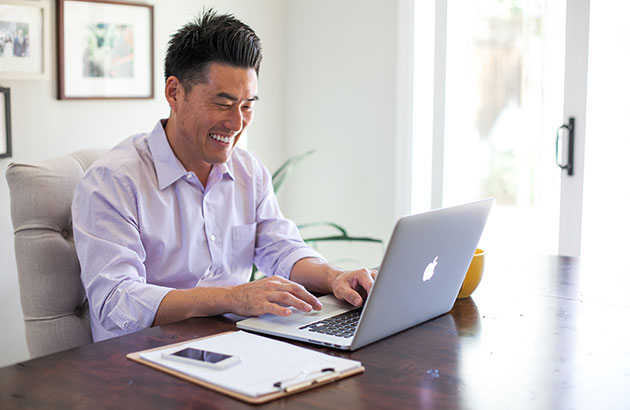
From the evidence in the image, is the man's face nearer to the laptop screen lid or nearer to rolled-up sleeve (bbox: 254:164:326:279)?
rolled-up sleeve (bbox: 254:164:326:279)

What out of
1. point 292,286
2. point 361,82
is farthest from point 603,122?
point 292,286

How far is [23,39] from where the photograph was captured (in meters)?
2.38

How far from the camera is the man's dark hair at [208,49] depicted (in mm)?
1826

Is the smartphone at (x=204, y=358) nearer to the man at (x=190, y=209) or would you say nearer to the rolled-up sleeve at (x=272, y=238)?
the man at (x=190, y=209)

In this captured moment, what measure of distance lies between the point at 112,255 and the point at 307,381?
720mm

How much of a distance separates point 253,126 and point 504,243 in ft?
4.25

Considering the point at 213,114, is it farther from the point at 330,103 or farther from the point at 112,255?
the point at 330,103

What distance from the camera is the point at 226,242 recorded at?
1958 mm

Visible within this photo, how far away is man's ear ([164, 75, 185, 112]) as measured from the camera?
74.2 inches

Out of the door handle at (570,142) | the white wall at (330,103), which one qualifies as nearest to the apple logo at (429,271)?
the door handle at (570,142)

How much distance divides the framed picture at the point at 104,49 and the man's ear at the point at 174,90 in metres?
0.80

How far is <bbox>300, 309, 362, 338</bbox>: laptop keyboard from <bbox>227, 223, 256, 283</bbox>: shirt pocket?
603mm

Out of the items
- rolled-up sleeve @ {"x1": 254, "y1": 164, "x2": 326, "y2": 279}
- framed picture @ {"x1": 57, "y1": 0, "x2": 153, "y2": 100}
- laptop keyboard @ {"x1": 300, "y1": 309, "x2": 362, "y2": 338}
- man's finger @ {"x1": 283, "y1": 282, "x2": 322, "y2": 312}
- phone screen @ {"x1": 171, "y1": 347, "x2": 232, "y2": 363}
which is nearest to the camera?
phone screen @ {"x1": 171, "y1": 347, "x2": 232, "y2": 363}

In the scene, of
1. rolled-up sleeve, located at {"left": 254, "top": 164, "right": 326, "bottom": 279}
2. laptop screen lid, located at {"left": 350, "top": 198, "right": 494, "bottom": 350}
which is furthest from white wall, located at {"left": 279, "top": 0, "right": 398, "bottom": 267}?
laptop screen lid, located at {"left": 350, "top": 198, "right": 494, "bottom": 350}
